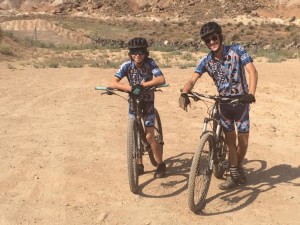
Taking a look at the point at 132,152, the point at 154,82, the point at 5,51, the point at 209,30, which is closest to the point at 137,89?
the point at 154,82

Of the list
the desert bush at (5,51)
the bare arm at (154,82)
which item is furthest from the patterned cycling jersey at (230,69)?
the desert bush at (5,51)

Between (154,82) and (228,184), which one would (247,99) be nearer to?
(154,82)

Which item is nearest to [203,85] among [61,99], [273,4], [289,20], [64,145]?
[61,99]

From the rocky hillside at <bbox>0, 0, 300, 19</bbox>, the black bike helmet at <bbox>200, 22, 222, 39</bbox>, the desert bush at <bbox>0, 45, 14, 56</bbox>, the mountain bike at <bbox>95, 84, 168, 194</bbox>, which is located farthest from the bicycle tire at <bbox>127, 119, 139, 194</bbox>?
the rocky hillside at <bbox>0, 0, 300, 19</bbox>

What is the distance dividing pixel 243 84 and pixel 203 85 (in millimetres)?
6029

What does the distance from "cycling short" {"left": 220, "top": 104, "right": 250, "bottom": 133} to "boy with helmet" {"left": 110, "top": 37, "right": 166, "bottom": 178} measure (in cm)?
75

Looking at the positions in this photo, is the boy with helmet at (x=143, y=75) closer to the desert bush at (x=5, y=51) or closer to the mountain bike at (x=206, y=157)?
the mountain bike at (x=206, y=157)

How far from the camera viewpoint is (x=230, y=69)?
4.66m

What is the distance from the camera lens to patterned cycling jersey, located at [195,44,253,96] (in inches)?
183

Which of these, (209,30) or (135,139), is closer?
(209,30)

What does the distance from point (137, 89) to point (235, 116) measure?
1100 mm

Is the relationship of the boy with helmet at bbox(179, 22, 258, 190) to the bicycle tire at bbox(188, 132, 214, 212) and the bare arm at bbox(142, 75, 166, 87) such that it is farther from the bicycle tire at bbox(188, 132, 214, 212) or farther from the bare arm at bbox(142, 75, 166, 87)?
the bicycle tire at bbox(188, 132, 214, 212)

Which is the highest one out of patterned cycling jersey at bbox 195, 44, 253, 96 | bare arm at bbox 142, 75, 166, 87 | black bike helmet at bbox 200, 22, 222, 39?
Answer: black bike helmet at bbox 200, 22, 222, 39

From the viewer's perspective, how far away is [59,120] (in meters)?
8.19
